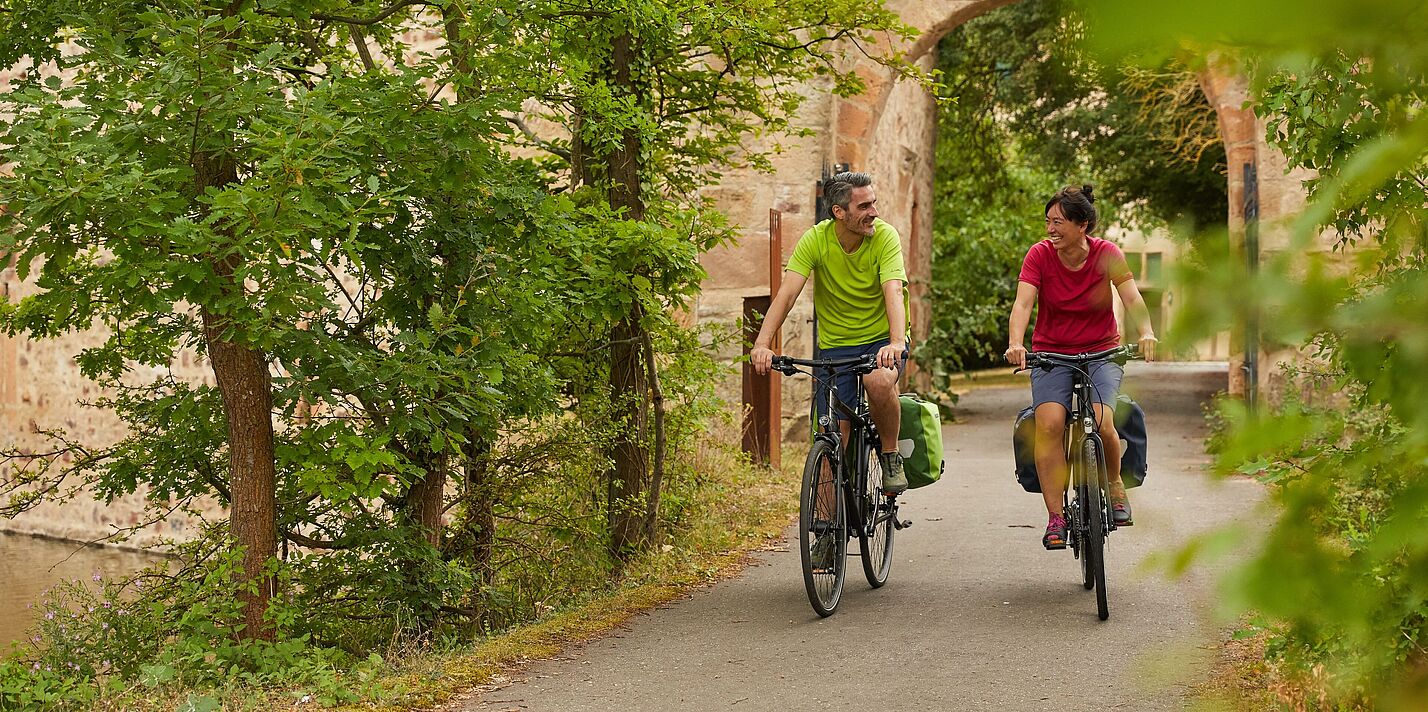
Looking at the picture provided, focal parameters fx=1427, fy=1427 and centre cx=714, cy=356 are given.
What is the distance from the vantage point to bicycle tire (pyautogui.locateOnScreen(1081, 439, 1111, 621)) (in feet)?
17.9

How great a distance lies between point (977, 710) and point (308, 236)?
8.70 feet

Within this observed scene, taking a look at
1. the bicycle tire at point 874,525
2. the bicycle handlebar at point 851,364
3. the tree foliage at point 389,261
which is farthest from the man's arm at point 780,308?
the bicycle tire at point 874,525

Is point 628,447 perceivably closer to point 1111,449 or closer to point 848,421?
point 848,421

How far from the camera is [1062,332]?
5.91 meters

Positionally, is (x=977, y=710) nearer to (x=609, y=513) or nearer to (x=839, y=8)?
(x=609, y=513)

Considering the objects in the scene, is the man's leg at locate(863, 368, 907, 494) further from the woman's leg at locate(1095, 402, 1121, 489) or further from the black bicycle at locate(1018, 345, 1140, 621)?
the woman's leg at locate(1095, 402, 1121, 489)

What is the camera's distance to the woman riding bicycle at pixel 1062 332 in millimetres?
5734

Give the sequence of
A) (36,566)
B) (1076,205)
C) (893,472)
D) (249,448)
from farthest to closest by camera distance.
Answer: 1. (36,566)
2. (893,472)
3. (1076,205)
4. (249,448)

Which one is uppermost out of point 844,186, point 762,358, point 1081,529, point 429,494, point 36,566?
point 844,186

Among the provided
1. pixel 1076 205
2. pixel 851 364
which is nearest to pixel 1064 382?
pixel 1076 205

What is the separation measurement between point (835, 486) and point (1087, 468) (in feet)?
3.25

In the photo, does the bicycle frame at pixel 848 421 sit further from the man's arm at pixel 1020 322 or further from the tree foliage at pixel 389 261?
the tree foliage at pixel 389 261

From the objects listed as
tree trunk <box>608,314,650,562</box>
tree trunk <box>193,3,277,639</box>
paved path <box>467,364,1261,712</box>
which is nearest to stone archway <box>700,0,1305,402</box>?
paved path <box>467,364,1261,712</box>

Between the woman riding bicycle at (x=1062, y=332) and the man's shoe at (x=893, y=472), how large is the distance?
1.86ft
